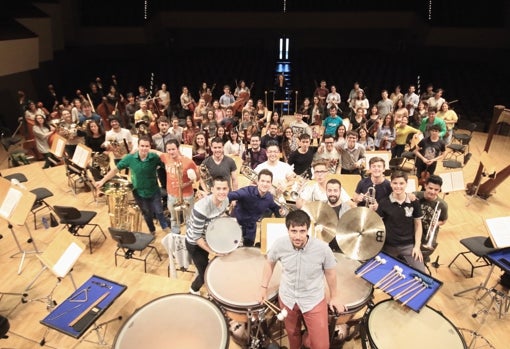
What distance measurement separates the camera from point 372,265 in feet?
10.4

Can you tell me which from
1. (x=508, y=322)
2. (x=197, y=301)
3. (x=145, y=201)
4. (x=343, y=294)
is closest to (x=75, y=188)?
(x=145, y=201)

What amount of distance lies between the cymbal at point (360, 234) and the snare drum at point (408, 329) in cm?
44

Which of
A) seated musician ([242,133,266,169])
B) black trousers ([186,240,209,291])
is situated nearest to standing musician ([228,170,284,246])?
black trousers ([186,240,209,291])

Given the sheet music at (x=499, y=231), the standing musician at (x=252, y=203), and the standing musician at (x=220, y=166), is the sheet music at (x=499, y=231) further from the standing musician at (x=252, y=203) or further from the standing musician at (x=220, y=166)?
the standing musician at (x=220, y=166)

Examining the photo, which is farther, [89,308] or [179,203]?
[179,203]

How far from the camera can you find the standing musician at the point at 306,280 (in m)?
2.79

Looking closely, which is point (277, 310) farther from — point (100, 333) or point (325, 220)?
point (100, 333)

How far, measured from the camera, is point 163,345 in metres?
2.46

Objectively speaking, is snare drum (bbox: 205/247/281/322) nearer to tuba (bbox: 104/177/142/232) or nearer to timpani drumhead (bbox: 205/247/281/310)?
timpani drumhead (bbox: 205/247/281/310)

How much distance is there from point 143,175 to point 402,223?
3240mm

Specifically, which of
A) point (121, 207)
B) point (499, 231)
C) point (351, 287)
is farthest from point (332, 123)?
point (351, 287)

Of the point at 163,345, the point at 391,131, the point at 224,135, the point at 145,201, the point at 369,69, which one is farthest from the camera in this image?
the point at 369,69

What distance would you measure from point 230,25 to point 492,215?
13104 mm

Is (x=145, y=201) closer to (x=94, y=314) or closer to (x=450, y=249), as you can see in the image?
(x=94, y=314)
